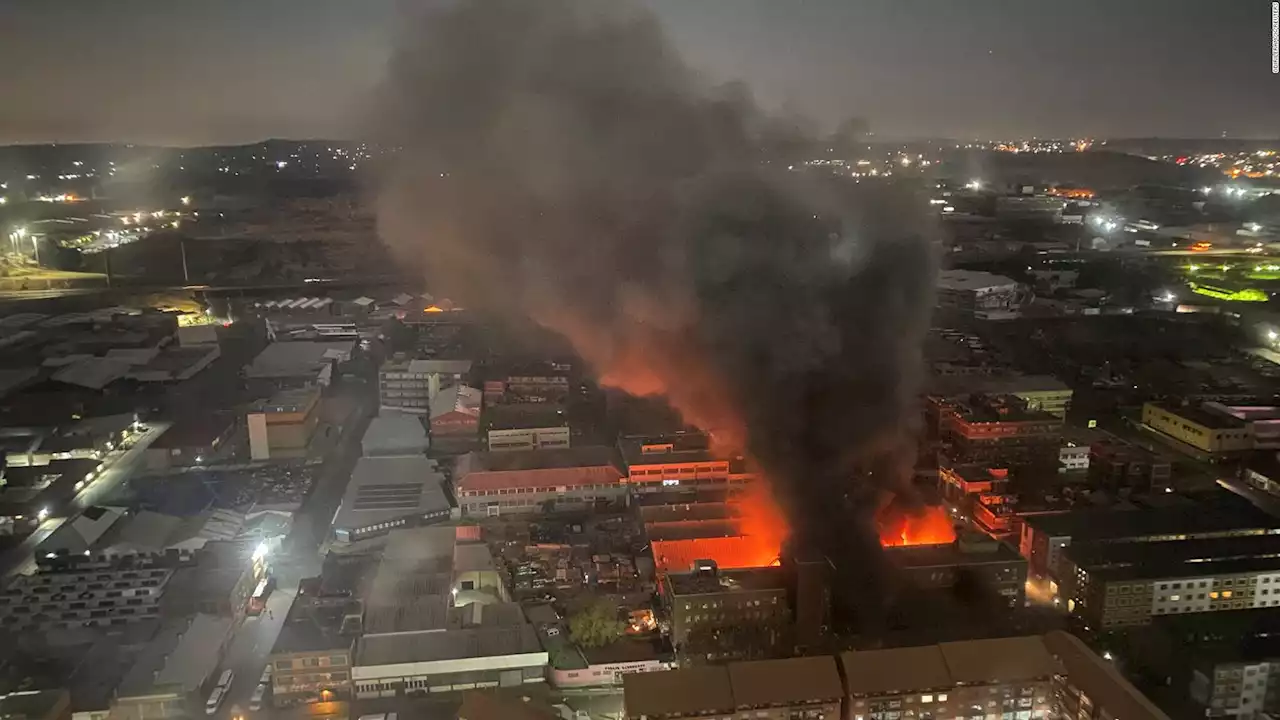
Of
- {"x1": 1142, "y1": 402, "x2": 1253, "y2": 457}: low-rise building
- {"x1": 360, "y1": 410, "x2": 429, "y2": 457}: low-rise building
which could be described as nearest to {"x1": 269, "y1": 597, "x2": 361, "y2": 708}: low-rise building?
{"x1": 360, "y1": 410, "x2": 429, "y2": 457}: low-rise building

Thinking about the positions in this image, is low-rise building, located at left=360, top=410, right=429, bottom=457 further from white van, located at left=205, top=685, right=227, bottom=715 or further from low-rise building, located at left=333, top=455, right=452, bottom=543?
white van, located at left=205, top=685, right=227, bottom=715

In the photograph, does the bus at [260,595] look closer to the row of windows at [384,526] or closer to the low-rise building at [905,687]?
the row of windows at [384,526]

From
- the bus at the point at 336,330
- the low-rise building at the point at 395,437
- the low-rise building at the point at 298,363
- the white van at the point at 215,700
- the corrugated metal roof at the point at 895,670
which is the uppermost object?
the bus at the point at 336,330

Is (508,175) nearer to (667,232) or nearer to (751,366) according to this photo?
(667,232)

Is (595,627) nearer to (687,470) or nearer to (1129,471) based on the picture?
(687,470)

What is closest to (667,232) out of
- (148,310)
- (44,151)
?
(148,310)

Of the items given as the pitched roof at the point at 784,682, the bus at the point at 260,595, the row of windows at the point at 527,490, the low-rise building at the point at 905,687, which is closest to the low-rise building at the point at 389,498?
the row of windows at the point at 527,490
